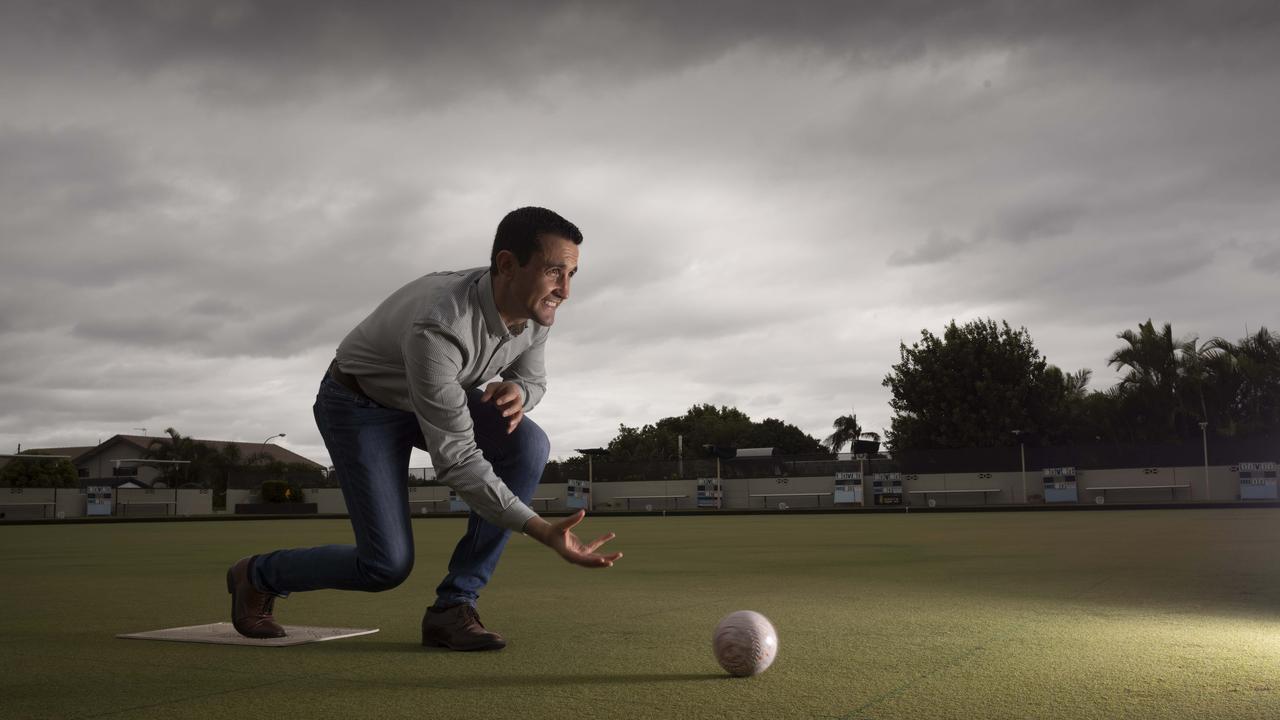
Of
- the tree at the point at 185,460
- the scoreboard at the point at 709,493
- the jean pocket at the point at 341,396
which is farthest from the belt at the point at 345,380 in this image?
the tree at the point at 185,460

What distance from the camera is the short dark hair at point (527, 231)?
11.0ft

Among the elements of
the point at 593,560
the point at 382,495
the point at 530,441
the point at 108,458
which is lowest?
the point at 593,560

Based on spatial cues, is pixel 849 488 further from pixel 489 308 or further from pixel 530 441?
pixel 489 308

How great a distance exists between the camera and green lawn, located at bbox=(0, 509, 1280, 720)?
2.71 metres

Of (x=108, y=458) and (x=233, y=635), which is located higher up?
(x=108, y=458)

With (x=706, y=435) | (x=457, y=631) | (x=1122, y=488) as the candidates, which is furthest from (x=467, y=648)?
(x=706, y=435)

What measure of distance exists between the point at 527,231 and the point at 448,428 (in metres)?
0.70

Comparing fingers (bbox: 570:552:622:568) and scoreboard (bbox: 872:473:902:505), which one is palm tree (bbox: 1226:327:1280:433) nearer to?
scoreboard (bbox: 872:473:902:505)

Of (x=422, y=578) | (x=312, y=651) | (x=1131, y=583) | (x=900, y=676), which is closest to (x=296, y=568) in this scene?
(x=312, y=651)

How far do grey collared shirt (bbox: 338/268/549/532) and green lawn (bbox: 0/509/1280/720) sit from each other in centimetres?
61

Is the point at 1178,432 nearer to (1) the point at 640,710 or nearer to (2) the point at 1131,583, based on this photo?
(2) the point at 1131,583

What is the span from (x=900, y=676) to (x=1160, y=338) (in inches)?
1628

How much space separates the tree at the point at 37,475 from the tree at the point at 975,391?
40.4 meters

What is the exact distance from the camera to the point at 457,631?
3725 mm
